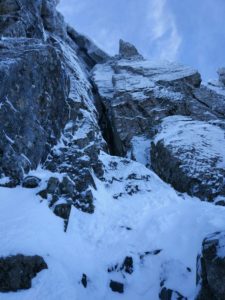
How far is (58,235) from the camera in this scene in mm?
15734

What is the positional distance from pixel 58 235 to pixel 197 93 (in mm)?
28162

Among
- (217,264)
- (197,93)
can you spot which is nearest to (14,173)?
(217,264)

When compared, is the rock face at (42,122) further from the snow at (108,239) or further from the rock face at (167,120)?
the rock face at (167,120)

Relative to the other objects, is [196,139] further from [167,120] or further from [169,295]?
[169,295]

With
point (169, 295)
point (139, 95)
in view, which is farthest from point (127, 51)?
point (169, 295)

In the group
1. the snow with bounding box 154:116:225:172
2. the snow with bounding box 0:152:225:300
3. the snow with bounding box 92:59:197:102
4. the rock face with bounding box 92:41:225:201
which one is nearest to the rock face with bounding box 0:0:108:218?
the snow with bounding box 0:152:225:300

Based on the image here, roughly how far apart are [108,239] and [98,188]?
16.6ft

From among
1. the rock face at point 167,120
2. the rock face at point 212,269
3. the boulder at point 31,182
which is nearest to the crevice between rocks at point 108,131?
the rock face at point 167,120

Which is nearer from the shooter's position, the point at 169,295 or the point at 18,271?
the point at 169,295

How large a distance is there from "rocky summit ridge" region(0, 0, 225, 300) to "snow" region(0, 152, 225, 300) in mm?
57

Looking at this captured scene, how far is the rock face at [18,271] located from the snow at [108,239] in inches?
9.8

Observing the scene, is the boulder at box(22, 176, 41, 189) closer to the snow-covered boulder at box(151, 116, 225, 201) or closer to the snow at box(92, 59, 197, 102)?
the snow-covered boulder at box(151, 116, 225, 201)

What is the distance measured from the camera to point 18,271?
12836 mm

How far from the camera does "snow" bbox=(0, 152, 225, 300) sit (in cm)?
1334
